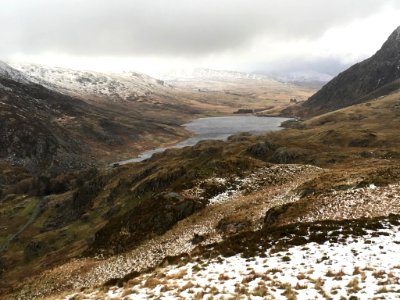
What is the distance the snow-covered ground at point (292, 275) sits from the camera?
22.0 meters

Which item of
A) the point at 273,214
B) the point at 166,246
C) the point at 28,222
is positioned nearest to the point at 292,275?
the point at 273,214

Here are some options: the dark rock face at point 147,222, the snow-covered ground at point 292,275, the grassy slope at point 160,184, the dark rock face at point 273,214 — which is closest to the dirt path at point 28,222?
the grassy slope at point 160,184

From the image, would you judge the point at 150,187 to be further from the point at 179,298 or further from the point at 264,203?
the point at 179,298

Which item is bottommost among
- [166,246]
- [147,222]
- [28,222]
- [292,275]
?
[28,222]

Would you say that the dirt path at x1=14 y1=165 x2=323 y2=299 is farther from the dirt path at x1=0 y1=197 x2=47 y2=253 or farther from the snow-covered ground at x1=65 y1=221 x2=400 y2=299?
the dirt path at x1=0 y1=197 x2=47 y2=253

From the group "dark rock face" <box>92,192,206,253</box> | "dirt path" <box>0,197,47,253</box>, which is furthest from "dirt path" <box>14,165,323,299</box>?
"dirt path" <box>0,197,47,253</box>

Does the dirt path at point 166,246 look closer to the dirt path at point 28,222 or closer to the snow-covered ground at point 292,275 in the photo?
the snow-covered ground at point 292,275

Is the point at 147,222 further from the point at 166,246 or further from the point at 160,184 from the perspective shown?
the point at 160,184

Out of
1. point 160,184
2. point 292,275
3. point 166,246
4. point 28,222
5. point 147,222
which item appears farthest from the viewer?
point 28,222

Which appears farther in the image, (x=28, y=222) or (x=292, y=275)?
(x=28, y=222)

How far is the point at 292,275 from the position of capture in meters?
24.6

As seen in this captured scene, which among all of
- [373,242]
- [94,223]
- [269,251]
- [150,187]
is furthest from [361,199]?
[94,223]

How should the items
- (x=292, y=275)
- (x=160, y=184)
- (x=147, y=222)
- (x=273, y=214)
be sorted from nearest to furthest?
(x=292, y=275), (x=273, y=214), (x=147, y=222), (x=160, y=184)

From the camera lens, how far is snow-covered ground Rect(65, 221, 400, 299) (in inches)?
864
